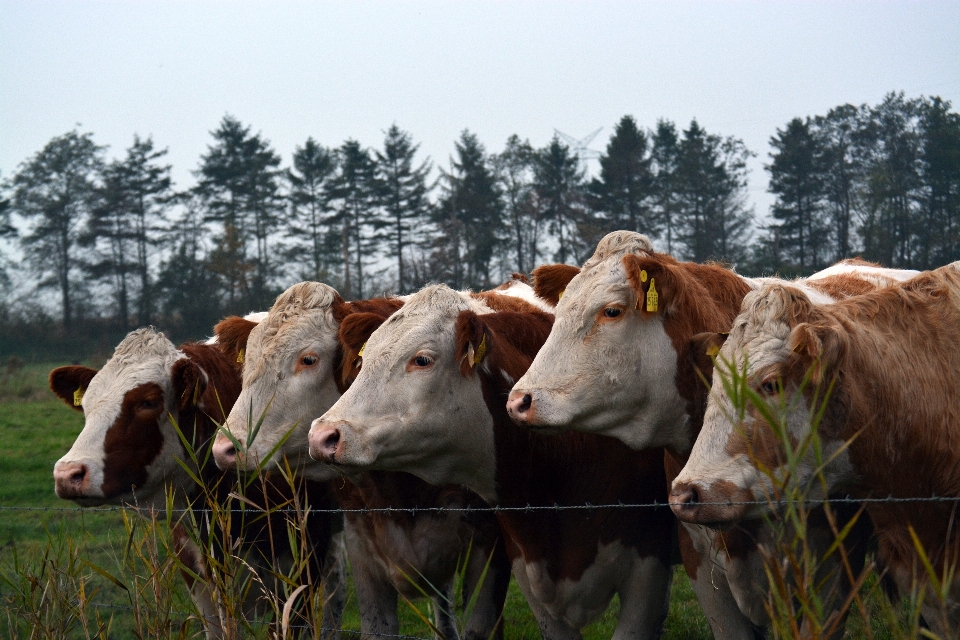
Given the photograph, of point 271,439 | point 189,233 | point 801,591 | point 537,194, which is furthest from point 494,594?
point 189,233

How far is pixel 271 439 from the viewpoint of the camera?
5.11m

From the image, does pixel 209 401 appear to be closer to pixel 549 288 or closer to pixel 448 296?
pixel 448 296

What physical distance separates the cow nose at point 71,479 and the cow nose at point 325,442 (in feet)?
5.47

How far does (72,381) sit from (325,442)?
110 inches

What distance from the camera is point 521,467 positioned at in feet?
15.8

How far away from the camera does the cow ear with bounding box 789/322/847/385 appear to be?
335 centimetres

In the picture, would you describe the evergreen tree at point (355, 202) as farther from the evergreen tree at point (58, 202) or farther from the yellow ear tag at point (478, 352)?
Answer: the yellow ear tag at point (478, 352)

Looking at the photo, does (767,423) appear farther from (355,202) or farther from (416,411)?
(355,202)

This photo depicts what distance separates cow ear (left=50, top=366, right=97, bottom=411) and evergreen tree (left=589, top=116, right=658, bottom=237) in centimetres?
2542

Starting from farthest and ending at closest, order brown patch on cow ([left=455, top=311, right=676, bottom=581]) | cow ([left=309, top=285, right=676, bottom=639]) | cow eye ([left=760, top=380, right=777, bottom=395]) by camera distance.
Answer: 1. brown patch on cow ([left=455, top=311, right=676, bottom=581])
2. cow ([left=309, top=285, right=676, bottom=639])
3. cow eye ([left=760, top=380, right=777, bottom=395])

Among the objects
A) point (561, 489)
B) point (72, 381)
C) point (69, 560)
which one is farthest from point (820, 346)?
point (72, 381)

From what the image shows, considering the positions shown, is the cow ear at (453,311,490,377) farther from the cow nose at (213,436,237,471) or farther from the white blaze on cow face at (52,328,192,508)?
the white blaze on cow face at (52,328,192,508)

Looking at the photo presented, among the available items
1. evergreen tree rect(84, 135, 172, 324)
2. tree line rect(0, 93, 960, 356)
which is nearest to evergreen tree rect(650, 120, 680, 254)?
tree line rect(0, 93, 960, 356)

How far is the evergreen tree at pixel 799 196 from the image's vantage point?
27.3 m
